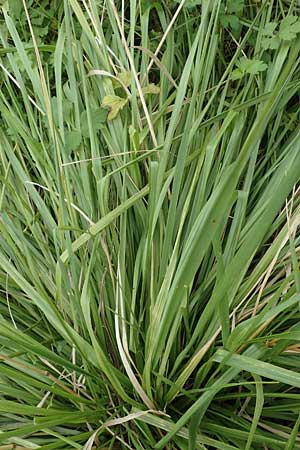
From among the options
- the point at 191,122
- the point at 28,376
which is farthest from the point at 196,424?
the point at 191,122

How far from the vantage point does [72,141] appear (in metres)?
0.77

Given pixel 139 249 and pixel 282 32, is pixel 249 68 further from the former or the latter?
pixel 139 249

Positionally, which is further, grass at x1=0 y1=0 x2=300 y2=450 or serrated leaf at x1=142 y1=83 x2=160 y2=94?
serrated leaf at x1=142 y1=83 x2=160 y2=94

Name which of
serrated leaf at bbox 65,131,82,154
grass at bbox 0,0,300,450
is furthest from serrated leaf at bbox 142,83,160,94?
serrated leaf at bbox 65,131,82,154

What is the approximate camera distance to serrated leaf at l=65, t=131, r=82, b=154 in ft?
2.50

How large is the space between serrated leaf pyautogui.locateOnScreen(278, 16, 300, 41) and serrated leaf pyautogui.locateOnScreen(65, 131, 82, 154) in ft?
1.01

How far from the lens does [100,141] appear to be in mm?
814

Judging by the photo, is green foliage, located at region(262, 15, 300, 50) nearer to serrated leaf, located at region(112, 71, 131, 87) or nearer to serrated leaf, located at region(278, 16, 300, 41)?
serrated leaf, located at region(278, 16, 300, 41)

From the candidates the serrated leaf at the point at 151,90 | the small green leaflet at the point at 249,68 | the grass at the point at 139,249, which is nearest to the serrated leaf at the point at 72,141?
the grass at the point at 139,249

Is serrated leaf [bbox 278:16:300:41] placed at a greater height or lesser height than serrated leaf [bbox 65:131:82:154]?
greater

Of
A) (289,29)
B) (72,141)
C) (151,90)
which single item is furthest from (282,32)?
(72,141)

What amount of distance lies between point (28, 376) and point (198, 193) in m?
0.33

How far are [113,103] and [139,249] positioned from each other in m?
0.20

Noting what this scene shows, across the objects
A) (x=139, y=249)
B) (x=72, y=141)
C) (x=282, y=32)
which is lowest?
(x=139, y=249)
